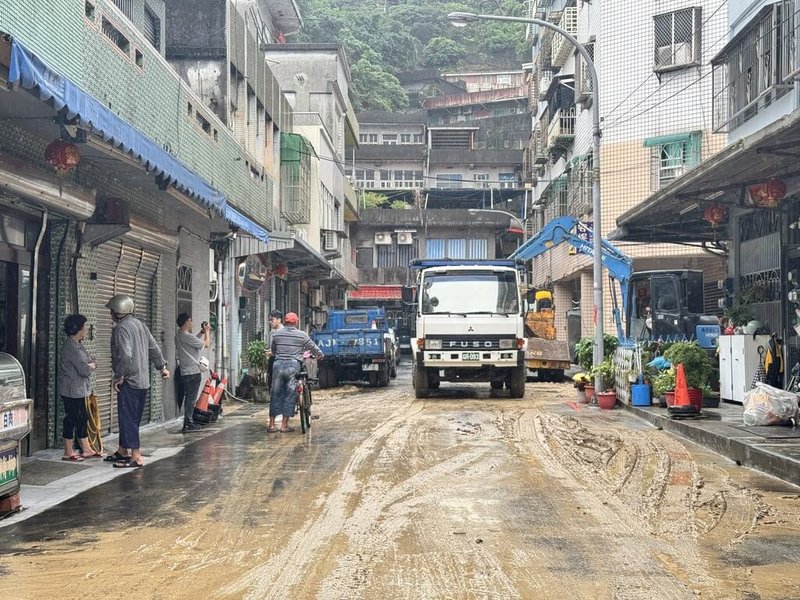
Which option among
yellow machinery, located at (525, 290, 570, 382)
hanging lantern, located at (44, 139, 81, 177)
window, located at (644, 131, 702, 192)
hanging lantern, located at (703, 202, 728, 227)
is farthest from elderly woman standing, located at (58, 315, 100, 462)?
window, located at (644, 131, 702, 192)

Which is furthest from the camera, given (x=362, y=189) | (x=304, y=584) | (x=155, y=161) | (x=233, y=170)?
(x=362, y=189)

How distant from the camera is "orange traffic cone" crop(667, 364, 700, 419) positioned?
1502cm

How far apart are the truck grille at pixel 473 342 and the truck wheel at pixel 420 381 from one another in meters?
0.88

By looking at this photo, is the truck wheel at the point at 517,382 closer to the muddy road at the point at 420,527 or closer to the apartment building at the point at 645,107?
the muddy road at the point at 420,527

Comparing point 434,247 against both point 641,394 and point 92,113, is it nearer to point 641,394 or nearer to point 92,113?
point 641,394

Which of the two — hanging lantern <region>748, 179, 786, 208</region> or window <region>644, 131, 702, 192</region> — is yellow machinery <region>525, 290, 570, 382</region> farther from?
hanging lantern <region>748, 179, 786, 208</region>

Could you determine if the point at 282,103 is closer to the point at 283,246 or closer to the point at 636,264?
the point at 283,246

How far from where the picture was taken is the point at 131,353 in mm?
11094

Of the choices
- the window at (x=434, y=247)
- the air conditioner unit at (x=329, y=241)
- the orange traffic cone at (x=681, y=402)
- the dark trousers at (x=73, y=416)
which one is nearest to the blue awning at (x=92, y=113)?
the dark trousers at (x=73, y=416)

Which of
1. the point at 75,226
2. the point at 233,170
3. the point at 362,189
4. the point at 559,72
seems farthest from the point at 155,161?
the point at 362,189

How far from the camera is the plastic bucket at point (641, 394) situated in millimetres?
17844

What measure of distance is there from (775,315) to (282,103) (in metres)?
18.2

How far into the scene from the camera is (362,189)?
6369 centimetres

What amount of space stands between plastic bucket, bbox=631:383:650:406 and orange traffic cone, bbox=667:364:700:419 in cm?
207
